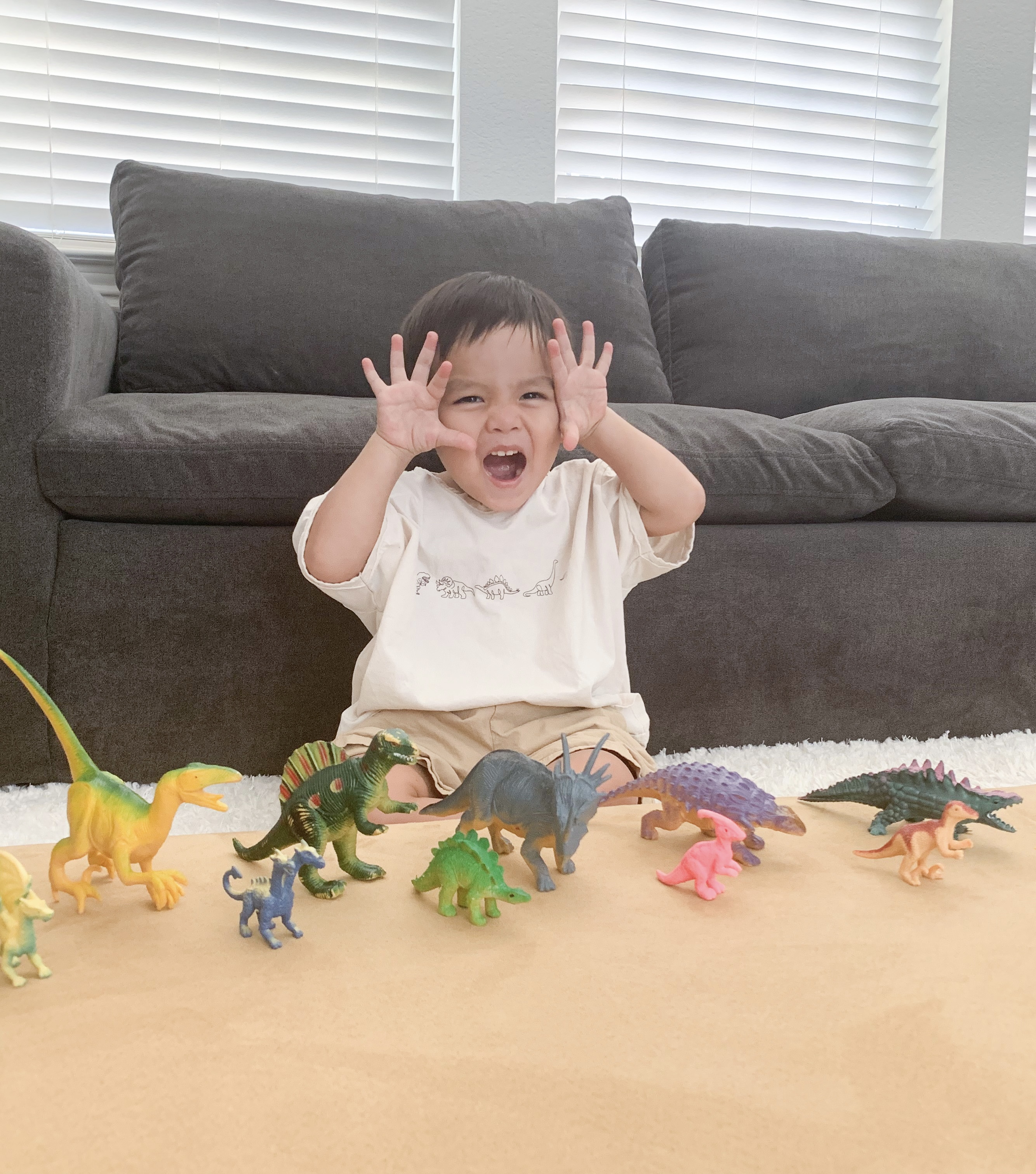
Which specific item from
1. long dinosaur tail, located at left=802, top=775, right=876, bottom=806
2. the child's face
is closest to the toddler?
the child's face

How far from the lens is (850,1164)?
1.16ft

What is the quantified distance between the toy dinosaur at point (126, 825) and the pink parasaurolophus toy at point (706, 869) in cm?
27

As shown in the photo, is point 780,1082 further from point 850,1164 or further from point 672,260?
point 672,260

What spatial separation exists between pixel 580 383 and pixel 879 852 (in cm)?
59

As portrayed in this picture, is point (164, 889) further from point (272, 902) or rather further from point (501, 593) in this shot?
point (501, 593)

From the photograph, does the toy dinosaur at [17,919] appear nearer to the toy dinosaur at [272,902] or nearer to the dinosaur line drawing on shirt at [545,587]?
the toy dinosaur at [272,902]

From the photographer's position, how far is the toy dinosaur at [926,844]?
23.9 inches

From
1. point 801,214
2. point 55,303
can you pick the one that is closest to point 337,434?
point 55,303

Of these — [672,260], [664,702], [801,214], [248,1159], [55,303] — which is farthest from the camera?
[801,214]

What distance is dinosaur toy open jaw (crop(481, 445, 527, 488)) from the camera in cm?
110

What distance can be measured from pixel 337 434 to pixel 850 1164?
101cm

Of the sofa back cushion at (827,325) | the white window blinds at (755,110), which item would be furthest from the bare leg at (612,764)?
the white window blinds at (755,110)

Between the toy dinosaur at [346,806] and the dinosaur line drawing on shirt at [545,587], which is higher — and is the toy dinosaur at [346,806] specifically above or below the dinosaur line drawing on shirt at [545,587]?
below

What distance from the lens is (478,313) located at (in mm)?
1064
